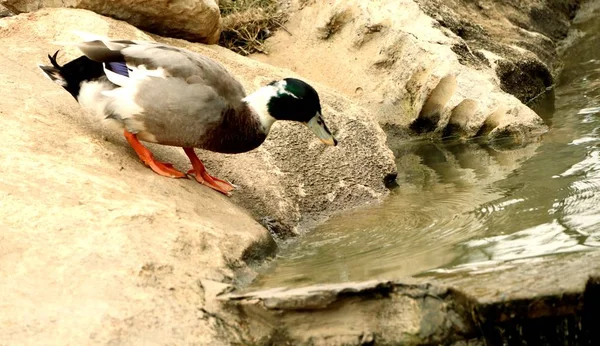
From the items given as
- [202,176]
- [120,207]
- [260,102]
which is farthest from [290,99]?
[120,207]

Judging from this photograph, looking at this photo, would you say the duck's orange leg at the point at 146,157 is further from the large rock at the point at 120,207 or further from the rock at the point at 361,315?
the rock at the point at 361,315

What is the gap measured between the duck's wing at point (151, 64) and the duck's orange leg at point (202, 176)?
393mm

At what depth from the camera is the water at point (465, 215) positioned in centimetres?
341

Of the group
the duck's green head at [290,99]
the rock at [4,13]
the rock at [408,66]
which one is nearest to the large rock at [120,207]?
the duck's green head at [290,99]

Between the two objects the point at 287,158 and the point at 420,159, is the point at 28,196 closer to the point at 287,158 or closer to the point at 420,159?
the point at 287,158

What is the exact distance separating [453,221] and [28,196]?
199 centimetres

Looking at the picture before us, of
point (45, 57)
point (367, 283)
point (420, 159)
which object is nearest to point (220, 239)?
point (367, 283)

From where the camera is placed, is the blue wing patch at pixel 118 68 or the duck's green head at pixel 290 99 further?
the duck's green head at pixel 290 99

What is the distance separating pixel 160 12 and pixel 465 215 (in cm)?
262

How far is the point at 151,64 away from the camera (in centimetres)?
401

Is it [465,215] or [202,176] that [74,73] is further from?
[465,215]

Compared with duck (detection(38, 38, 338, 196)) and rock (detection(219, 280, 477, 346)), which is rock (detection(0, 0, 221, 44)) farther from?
rock (detection(219, 280, 477, 346))

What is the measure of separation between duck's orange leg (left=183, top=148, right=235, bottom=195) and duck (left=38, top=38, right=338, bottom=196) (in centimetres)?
1

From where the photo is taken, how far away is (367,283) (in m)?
2.77
